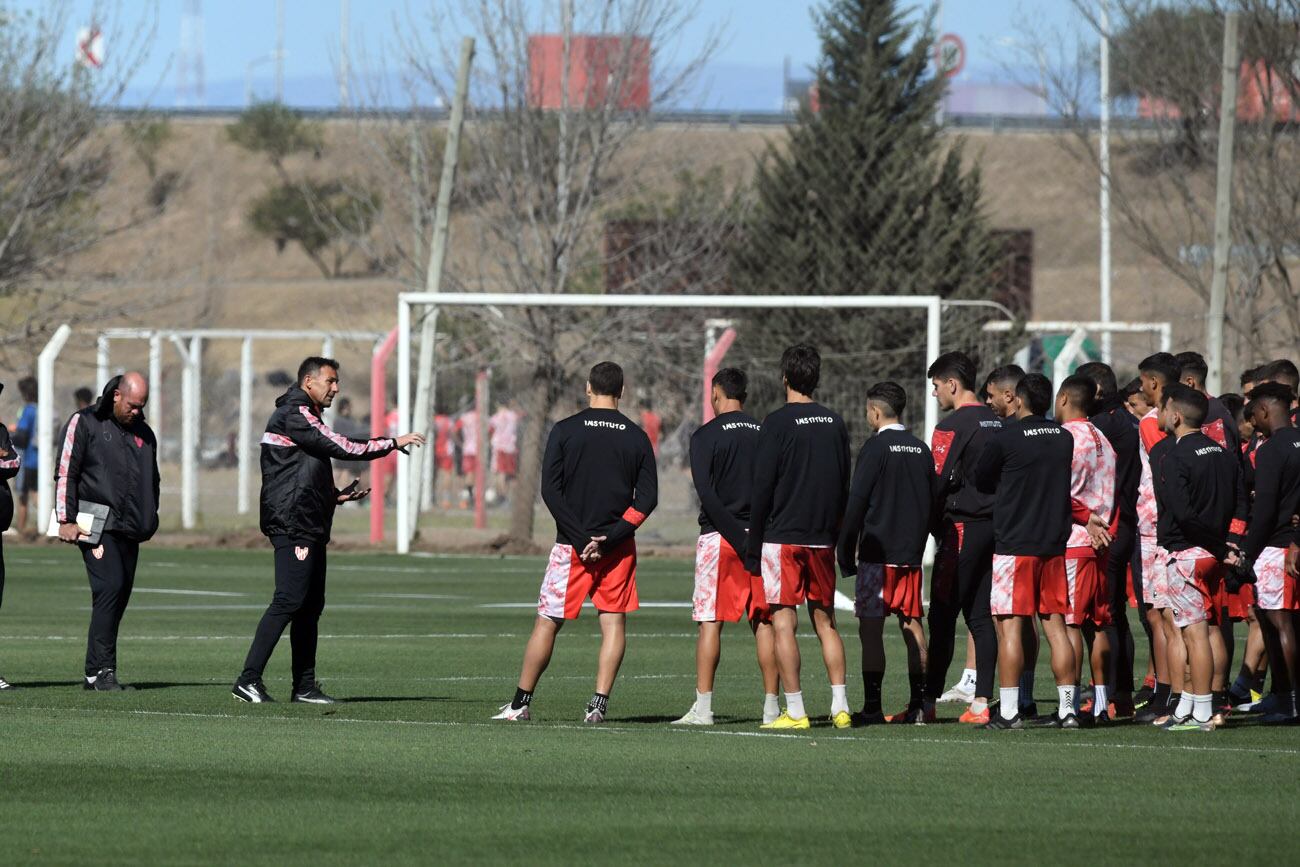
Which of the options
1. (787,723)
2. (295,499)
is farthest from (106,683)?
(787,723)

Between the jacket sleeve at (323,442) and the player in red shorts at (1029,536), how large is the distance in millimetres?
3499

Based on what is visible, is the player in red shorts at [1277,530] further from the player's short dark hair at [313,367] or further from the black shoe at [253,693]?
the black shoe at [253,693]

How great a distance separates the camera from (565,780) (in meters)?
9.52

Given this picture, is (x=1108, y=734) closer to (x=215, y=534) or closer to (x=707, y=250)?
(x=215, y=534)

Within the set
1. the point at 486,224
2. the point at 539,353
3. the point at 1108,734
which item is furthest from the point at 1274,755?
the point at 486,224

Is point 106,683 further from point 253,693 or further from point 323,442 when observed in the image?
point 323,442

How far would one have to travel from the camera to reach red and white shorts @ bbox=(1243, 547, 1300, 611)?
492 inches

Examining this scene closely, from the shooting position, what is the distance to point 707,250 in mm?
36344

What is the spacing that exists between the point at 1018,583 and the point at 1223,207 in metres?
15.6

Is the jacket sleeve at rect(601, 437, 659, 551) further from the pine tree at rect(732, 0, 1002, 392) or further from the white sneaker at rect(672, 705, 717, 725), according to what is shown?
the pine tree at rect(732, 0, 1002, 392)

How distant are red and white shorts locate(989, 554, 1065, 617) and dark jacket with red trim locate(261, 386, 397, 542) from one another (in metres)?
3.54

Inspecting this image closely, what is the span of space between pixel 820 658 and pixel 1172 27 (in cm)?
1661

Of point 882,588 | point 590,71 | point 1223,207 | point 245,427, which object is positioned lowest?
point 882,588

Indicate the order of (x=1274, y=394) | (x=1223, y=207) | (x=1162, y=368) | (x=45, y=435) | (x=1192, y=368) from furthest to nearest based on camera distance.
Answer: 1. (x=45, y=435)
2. (x=1223, y=207)
3. (x=1192, y=368)
4. (x=1162, y=368)
5. (x=1274, y=394)
